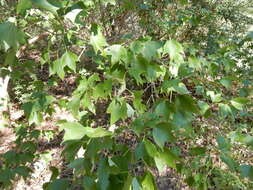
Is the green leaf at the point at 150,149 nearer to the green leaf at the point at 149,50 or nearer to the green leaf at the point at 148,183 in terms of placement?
the green leaf at the point at 148,183

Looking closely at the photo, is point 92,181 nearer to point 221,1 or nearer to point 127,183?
point 127,183

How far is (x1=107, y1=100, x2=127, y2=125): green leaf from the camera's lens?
1.03 meters

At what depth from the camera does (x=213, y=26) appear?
549 cm

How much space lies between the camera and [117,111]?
3.44 ft

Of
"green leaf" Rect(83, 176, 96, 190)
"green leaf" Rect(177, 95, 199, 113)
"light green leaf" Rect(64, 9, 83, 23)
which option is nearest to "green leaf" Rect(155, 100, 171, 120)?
"green leaf" Rect(177, 95, 199, 113)

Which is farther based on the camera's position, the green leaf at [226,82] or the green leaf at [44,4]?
the green leaf at [226,82]

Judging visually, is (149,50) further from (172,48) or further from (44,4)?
(44,4)

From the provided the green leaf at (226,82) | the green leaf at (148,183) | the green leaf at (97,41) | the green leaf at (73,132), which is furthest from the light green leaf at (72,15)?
the green leaf at (226,82)

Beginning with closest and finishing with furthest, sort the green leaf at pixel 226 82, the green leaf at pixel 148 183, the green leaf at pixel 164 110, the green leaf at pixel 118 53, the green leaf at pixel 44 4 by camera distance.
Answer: the green leaf at pixel 44 4
the green leaf at pixel 148 183
the green leaf at pixel 164 110
the green leaf at pixel 118 53
the green leaf at pixel 226 82

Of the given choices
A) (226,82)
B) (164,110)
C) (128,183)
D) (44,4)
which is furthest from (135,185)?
(226,82)

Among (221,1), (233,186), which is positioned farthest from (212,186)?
(221,1)

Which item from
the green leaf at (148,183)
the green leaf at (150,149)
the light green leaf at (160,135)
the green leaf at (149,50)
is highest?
the green leaf at (149,50)

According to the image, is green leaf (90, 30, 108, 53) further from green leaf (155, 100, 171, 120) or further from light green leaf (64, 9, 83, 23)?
green leaf (155, 100, 171, 120)

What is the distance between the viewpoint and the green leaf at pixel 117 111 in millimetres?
1029
